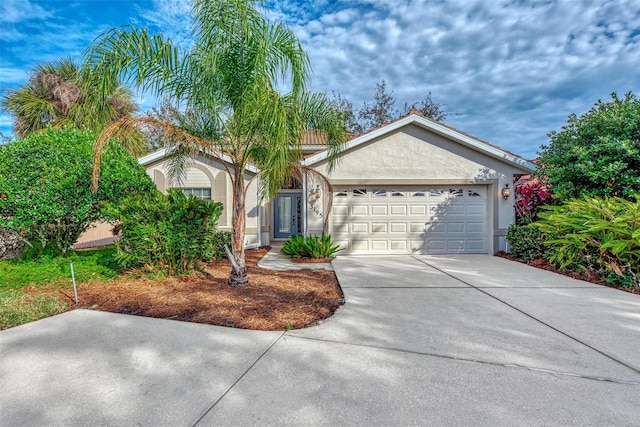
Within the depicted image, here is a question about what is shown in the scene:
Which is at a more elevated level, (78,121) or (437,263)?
(78,121)

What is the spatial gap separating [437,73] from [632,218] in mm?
11148

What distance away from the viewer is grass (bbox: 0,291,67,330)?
12.1 ft

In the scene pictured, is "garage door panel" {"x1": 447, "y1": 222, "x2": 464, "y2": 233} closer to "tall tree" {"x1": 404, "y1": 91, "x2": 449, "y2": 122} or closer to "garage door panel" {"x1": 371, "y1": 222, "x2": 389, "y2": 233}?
"garage door panel" {"x1": 371, "y1": 222, "x2": 389, "y2": 233}

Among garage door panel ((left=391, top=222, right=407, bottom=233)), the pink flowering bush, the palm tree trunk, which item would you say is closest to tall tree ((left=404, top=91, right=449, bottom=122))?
the pink flowering bush

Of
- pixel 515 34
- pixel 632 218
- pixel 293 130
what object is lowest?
pixel 632 218

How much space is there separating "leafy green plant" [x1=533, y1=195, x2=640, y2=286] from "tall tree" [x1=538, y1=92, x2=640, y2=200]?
746mm

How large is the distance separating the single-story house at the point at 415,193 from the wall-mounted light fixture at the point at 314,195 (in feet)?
0.10

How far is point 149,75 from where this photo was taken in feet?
15.0

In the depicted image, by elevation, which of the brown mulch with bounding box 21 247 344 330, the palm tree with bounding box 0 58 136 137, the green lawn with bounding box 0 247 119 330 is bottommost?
the brown mulch with bounding box 21 247 344 330

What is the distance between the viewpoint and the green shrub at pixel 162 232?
548 cm

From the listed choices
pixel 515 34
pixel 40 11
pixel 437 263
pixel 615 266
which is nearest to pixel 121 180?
pixel 40 11

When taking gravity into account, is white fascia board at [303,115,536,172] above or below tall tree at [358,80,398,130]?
below

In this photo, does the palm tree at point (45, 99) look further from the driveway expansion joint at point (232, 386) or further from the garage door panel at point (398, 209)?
the driveway expansion joint at point (232, 386)

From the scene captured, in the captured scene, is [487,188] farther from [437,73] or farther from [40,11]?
[40,11]
